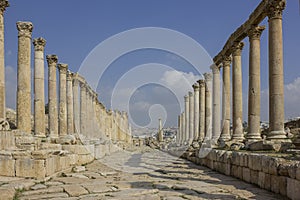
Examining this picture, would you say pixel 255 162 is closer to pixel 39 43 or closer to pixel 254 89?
pixel 254 89

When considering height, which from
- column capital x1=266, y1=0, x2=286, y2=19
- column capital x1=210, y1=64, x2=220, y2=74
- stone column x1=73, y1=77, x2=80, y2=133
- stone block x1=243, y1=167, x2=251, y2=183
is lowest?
stone block x1=243, y1=167, x2=251, y2=183

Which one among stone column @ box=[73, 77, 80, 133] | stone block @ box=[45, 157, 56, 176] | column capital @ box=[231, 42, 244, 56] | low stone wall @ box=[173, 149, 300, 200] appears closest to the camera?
low stone wall @ box=[173, 149, 300, 200]

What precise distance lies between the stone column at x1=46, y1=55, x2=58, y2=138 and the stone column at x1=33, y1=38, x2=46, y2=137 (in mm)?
2549

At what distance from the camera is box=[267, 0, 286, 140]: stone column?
14.0 m

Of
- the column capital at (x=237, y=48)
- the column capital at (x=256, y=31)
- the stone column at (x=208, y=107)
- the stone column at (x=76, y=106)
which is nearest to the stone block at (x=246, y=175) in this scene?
the column capital at (x=256, y=31)

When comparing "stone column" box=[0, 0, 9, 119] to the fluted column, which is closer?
"stone column" box=[0, 0, 9, 119]

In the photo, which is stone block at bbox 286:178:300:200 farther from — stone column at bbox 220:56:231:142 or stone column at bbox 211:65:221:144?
stone column at bbox 211:65:221:144

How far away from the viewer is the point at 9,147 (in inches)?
528

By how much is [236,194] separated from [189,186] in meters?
1.90

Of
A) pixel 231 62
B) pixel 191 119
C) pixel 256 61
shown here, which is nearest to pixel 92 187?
pixel 256 61

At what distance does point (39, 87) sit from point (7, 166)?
8.52 m

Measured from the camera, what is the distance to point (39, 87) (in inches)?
753

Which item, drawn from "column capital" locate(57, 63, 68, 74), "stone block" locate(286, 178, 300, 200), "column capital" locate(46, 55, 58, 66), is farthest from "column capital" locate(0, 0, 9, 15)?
"stone block" locate(286, 178, 300, 200)

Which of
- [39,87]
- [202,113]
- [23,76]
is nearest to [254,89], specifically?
[23,76]
